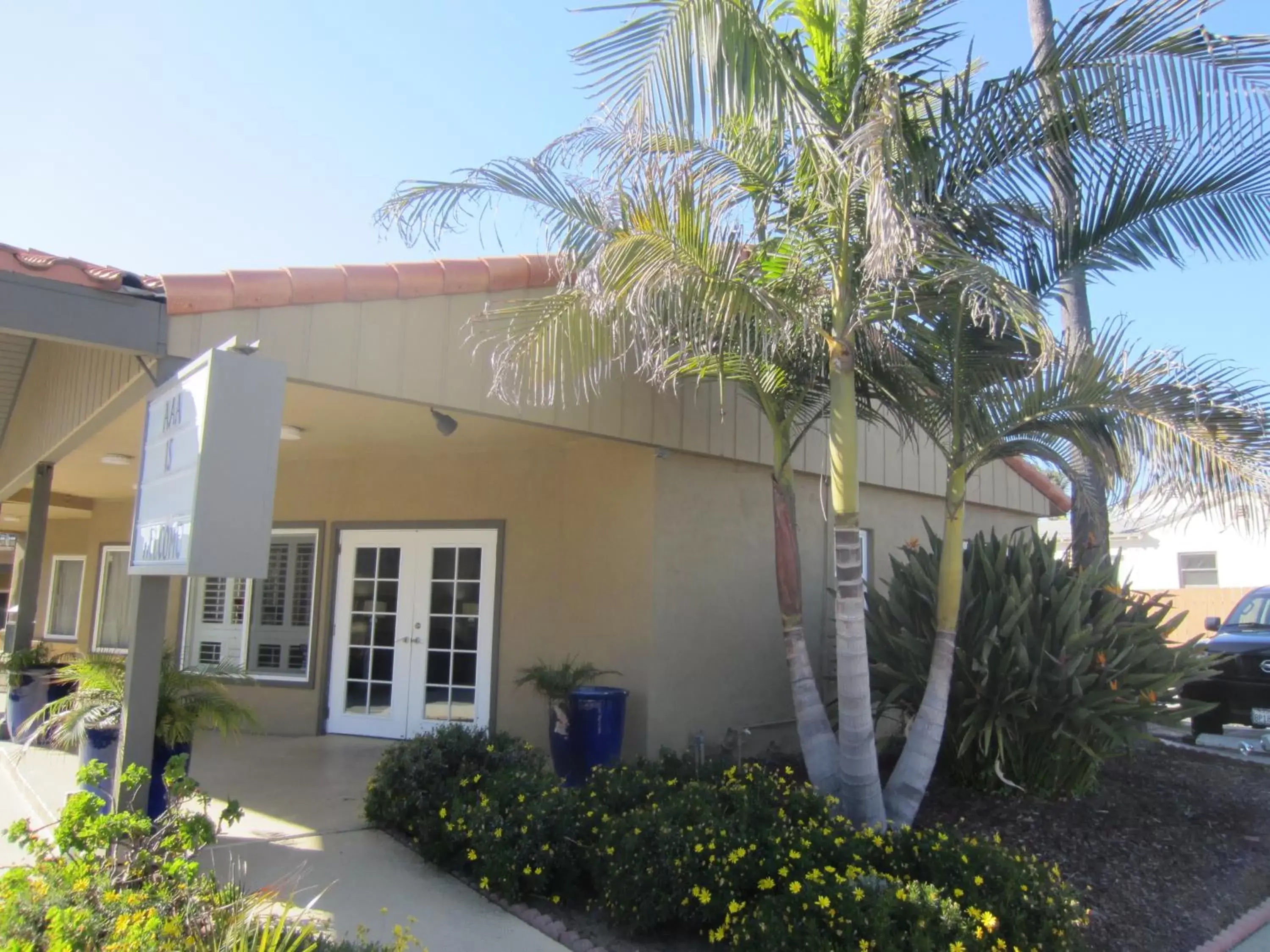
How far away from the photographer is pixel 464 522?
8586mm

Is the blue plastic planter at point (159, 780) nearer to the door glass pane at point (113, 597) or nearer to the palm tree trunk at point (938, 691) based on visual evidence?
the palm tree trunk at point (938, 691)

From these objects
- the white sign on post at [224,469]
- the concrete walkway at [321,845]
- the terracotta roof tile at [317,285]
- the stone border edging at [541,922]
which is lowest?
the stone border edging at [541,922]

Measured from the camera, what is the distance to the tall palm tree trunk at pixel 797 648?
579 cm

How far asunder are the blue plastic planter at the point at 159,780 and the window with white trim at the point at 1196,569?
21.9 metres

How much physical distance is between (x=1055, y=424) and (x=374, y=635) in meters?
6.38

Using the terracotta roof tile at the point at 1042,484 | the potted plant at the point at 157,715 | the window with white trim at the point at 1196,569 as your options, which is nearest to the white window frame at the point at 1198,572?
the window with white trim at the point at 1196,569

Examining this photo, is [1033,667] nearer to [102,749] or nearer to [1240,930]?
[1240,930]

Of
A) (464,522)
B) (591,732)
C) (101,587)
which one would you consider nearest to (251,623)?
(464,522)

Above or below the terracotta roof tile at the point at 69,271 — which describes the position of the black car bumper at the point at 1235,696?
below

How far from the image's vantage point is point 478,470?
859cm

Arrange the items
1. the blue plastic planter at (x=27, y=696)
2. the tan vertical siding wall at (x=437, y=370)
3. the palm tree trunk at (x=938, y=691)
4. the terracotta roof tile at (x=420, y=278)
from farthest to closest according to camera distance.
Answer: the blue plastic planter at (x=27, y=696)
the terracotta roof tile at (x=420, y=278)
the palm tree trunk at (x=938, y=691)
the tan vertical siding wall at (x=437, y=370)

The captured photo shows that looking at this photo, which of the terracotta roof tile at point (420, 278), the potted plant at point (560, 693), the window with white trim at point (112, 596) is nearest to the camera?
the terracotta roof tile at point (420, 278)

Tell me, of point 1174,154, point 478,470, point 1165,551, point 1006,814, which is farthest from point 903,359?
point 1165,551

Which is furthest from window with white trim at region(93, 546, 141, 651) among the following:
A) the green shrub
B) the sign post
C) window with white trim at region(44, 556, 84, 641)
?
the green shrub
